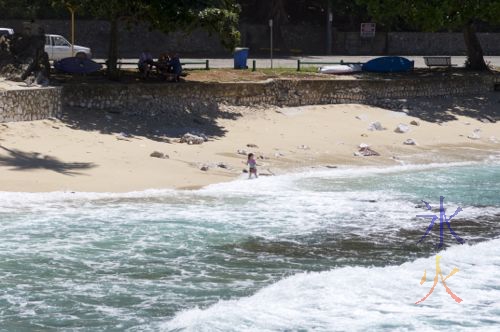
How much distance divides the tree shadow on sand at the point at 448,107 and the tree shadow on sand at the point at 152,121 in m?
7.26

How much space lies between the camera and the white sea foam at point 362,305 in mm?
14055

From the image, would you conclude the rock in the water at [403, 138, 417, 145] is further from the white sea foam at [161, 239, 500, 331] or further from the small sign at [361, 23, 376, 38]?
the small sign at [361, 23, 376, 38]

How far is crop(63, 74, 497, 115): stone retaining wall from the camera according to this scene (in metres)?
29.4

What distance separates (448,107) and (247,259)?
21.6 metres

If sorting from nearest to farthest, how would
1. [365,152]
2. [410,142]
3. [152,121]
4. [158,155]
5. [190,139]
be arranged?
[158,155], [190,139], [152,121], [365,152], [410,142]

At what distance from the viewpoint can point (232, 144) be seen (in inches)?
1133

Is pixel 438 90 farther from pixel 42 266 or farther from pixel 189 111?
pixel 42 266

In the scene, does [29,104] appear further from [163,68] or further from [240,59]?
[240,59]

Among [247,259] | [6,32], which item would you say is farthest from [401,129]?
[247,259]

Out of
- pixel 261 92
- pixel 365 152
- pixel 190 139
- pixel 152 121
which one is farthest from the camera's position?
pixel 261 92

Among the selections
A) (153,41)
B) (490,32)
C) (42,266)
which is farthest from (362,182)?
(490,32)

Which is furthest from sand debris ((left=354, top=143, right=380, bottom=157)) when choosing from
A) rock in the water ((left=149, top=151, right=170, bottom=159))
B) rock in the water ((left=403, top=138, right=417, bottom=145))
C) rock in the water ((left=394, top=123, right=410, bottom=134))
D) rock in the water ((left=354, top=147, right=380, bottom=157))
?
rock in the water ((left=149, top=151, right=170, bottom=159))

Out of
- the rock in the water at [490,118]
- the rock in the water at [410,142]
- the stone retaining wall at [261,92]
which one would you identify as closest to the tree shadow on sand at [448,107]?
the rock in the water at [490,118]

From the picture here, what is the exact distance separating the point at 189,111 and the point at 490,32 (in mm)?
33985
